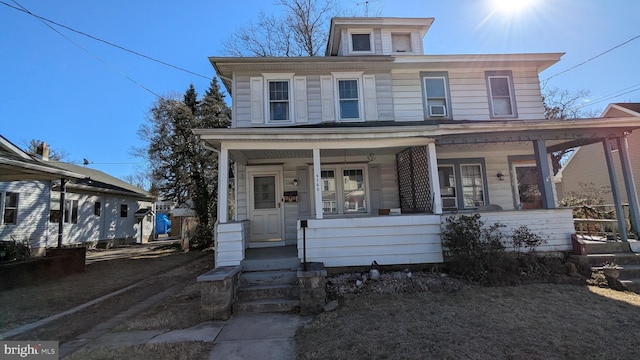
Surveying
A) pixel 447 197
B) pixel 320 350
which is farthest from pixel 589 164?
pixel 320 350

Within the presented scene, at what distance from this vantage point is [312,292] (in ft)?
16.6

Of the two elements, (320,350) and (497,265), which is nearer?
(320,350)

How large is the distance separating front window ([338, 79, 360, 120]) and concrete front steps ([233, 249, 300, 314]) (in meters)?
4.63

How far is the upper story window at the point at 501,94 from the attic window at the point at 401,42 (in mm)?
2776

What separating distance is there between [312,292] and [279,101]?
588cm

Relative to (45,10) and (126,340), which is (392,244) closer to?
(126,340)

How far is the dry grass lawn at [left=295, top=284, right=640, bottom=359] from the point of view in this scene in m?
3.39

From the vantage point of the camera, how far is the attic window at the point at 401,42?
10.7 metres

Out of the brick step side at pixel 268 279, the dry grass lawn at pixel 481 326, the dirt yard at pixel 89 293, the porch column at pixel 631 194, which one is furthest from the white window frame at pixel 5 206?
the porch column at pixel 631 194

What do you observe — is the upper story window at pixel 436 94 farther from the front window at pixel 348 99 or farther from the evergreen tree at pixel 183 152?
the evergreen tree at pixel 183 152

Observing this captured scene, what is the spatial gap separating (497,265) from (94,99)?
17420mm

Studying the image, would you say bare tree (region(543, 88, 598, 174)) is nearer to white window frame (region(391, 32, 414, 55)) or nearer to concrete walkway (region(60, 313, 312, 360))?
white window frame (region(391, 32, 414, 55))

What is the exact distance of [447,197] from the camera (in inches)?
370

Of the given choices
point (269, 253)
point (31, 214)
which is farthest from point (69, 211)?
point (269, 253)
